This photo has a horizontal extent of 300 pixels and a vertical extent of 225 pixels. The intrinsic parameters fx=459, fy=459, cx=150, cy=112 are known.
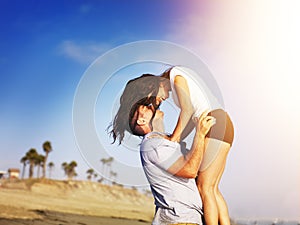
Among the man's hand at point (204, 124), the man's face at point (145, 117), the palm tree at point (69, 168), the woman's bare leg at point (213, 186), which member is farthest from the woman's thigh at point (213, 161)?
the palm tree at point (69, 168)

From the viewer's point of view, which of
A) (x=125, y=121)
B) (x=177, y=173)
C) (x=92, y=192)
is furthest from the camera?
(x=92, y=192)

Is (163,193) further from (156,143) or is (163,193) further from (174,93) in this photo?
(174,93)

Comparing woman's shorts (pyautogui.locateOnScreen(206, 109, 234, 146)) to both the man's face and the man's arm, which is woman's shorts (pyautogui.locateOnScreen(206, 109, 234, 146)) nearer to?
the man's arm

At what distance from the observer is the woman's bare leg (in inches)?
85.4

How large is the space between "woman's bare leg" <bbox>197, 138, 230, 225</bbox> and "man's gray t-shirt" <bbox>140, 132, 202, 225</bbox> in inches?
6.4

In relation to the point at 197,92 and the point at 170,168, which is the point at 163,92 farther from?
the point at 170,168

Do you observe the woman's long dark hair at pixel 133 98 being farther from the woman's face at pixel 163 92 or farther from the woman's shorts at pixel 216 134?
the woman's shorts at pixel 216 134

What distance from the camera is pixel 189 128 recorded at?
2.16 meters

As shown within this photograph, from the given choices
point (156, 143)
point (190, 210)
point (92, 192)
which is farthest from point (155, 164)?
point (92, 192)

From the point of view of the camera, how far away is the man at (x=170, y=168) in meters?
1.96

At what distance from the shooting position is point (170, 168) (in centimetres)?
197

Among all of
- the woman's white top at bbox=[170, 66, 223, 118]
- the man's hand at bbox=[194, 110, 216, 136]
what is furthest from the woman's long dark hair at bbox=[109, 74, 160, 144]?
the man's hand at bbox=[194, 110, 216, 136]

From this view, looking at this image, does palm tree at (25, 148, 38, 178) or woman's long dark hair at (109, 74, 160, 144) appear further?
palm tree at (25, 148, 38, 178)

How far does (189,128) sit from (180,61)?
331 millimetres
